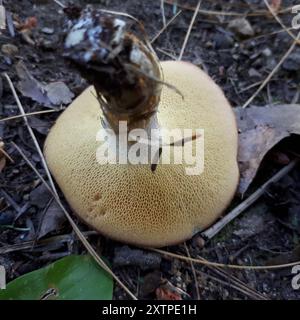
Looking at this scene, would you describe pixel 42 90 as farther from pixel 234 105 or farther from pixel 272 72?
pixel 272 72

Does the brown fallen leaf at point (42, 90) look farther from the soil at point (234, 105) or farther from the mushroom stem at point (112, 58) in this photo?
the mushroom stem at point (112, 58)

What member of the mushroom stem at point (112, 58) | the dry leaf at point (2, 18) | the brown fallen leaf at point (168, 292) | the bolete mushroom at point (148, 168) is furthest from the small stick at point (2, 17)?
the brown fallen leaf at point (168, 292)

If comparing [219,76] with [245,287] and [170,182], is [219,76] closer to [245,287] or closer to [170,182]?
[170,182]

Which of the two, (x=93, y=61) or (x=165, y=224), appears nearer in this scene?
(x=93, y=61)

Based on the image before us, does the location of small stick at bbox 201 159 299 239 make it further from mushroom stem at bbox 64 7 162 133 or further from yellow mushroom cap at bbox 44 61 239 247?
mushroom stem at bbox 64 7 162 133

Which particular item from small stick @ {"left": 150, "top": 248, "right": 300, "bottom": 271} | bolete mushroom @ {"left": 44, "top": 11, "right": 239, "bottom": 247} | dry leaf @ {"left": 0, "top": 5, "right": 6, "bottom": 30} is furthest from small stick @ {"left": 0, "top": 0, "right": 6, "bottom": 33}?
small stick @ {"left": 150, "top": 248, "right": 300, "bottom": 271}
